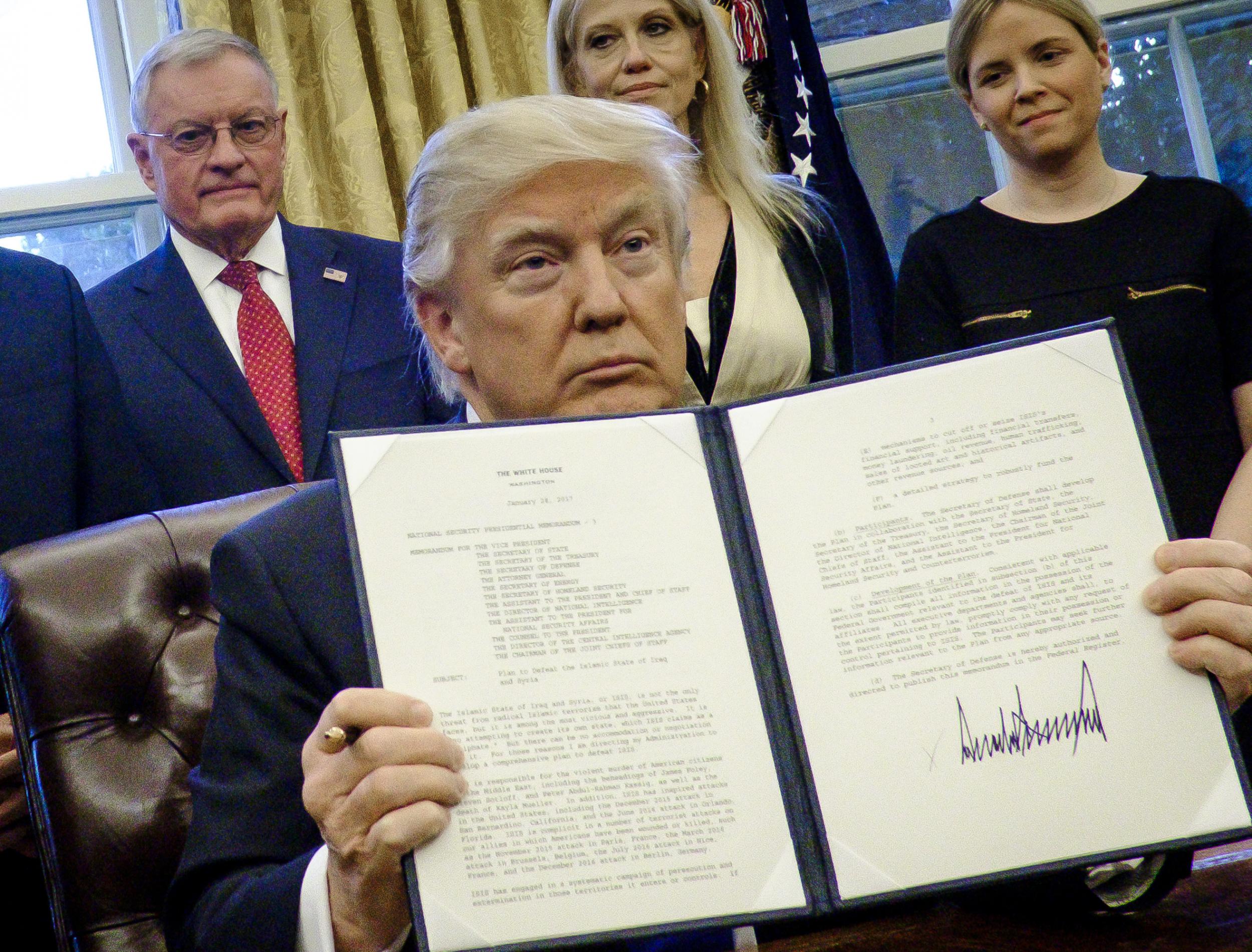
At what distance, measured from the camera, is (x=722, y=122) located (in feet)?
8.59

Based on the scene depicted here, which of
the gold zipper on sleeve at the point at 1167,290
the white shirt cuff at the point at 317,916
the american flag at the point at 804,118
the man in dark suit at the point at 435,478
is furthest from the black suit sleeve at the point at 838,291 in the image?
the white shirt cuff at the point at 317,916

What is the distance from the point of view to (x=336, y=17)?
345cm

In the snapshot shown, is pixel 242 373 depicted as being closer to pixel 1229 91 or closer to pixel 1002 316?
pixel 1002 316

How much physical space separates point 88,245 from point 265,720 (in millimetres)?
2805

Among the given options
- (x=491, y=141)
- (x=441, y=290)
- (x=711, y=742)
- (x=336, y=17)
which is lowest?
(x=711, y=742)

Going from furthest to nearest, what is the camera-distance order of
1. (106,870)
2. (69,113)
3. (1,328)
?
(69,113), (1,328), (106,870)

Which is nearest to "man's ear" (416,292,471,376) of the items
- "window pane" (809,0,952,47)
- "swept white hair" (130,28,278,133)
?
"swept white hair" (130,28,278,133)

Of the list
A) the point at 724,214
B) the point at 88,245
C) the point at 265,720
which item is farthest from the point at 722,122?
the point at 88,245

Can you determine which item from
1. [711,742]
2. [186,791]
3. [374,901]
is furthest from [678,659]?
[186,791]

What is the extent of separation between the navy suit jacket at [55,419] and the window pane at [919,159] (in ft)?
7.64

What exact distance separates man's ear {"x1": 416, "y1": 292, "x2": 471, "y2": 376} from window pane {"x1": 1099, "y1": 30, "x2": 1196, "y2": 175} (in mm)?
2743

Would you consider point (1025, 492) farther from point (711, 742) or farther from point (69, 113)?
point (69, 113)

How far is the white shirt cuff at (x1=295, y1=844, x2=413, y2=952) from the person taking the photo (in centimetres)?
116

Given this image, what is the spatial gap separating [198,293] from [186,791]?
1601 mm
